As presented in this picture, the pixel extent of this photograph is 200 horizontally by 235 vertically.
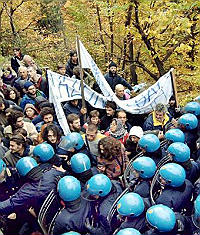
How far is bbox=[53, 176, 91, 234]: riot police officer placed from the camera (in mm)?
3846

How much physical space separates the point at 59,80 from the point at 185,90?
631 centimetres

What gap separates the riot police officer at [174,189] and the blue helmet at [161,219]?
0.65m

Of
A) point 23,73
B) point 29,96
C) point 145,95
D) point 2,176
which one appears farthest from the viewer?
point 23,73

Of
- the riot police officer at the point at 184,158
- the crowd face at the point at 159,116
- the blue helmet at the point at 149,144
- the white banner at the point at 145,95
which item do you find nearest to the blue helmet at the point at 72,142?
the blue helmet at the point at 149,144

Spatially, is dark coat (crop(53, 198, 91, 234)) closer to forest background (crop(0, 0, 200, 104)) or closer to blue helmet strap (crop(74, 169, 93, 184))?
blue helmet strap (crop(74, 169, 93, 184))

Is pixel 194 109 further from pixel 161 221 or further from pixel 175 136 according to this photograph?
pixel 161 221

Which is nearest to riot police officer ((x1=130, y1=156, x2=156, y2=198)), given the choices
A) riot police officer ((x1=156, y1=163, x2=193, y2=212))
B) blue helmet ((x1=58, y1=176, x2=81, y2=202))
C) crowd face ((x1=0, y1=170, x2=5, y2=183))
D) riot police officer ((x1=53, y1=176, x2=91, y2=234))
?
riot police officer ((x1=156, y1=163, x2=193, y2=212))

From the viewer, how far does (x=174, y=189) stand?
4289mm

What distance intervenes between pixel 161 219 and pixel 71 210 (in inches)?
44.7

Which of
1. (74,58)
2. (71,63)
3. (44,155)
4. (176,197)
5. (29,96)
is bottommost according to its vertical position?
(176,197)

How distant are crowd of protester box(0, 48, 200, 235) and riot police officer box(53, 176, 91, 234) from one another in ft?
0.04

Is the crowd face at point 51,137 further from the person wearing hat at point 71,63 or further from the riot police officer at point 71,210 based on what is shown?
the person wearing hat at point 71,63

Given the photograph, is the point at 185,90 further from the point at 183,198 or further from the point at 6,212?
the point at 6,212

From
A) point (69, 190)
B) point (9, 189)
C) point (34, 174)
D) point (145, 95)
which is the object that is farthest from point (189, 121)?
point (9, 189)
